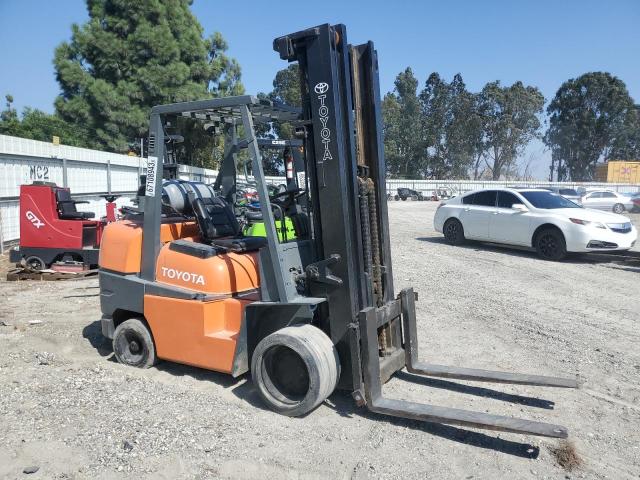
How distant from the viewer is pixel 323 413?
4.32m

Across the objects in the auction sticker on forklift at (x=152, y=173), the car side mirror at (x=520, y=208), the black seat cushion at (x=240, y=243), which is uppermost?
the auction sticker on forklift at (x=152, y=173)

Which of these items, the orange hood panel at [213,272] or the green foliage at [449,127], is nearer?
the orange hood panel at [213,272]

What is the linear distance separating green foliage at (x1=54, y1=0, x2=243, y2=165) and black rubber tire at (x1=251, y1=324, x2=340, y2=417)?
81.0 feet

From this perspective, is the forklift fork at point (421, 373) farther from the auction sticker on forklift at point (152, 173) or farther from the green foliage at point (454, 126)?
the green foliage at point (454, 126)

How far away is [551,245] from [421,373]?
8403 mm

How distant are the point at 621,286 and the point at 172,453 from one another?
8.35 metres

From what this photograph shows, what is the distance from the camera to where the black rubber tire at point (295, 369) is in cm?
406

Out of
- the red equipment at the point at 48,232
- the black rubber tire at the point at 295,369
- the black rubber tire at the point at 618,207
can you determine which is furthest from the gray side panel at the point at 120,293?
the black rubber tire at the point at 618,207

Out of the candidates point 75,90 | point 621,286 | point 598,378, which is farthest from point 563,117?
point 598,378

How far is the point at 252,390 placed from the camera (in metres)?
4.80

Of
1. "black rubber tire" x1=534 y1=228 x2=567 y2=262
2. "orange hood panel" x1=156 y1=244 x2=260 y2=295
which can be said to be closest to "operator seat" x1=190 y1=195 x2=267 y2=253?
"orange hood panel" x1=156 y1=244 x2=260 y2=295

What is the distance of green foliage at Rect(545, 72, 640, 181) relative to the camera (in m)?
59.0

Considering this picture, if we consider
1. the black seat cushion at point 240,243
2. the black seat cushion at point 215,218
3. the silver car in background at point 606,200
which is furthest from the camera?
the silver car in background at point 606,200

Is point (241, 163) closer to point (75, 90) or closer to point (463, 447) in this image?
point (463, 447)
